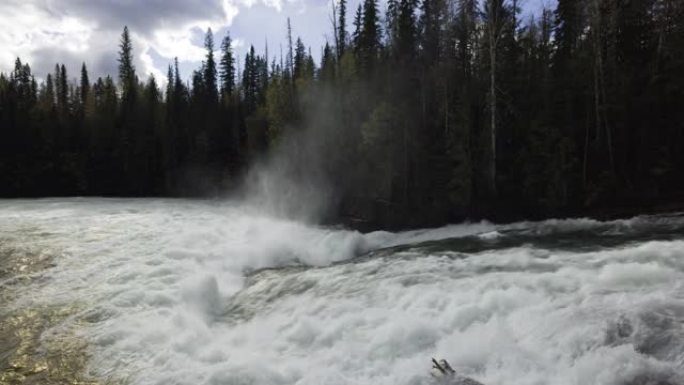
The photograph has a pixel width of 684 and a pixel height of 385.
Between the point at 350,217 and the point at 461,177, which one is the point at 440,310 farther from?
the point at 350,217

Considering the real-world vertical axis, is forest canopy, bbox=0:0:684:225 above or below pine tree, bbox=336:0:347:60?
below

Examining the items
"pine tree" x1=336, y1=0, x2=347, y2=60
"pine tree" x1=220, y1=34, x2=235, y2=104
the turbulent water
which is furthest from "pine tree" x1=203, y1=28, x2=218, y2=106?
the turbulent water

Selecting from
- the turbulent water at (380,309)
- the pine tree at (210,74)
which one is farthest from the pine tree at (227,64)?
the turbulent water at (380,309)

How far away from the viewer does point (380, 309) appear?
29.0 ft

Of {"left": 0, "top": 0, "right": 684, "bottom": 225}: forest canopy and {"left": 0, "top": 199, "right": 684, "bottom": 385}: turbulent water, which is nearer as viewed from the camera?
{"left": 0, "top": 199, "right": 684, "bottom": 385}: turbulent water

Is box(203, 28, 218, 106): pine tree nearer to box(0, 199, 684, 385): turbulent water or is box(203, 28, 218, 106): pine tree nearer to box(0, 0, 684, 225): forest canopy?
box(0, 0, 684, 225): forest canopy

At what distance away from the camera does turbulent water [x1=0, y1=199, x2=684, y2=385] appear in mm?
6363

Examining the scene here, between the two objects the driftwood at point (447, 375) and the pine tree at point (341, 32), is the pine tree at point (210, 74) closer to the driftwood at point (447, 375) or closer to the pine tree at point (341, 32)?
the pine tree at point (341, 32)

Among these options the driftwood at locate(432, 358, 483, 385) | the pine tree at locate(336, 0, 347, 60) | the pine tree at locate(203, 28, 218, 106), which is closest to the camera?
the driftwood at locate(432, 358, 483, 385)

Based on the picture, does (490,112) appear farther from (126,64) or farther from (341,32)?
(126,64)

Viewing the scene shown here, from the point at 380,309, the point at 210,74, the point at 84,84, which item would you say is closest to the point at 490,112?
the point at 380,309

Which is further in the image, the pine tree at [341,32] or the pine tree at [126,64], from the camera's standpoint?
the pine tree at [126,64]

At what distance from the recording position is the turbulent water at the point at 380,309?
6363mm

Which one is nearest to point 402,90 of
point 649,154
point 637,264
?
point 649,154
